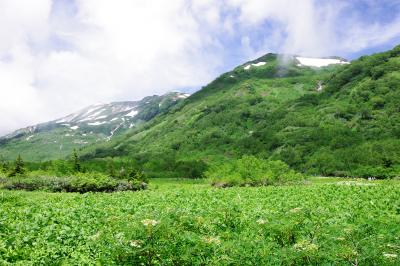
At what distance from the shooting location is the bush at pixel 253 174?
325ft

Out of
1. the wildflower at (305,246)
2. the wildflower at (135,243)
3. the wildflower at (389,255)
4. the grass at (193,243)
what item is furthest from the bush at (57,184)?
the wildflower at (389,255)

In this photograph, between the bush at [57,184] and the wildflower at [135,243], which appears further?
the bush at [57,184]

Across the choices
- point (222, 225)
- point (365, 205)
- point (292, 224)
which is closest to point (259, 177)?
point (365, 205)

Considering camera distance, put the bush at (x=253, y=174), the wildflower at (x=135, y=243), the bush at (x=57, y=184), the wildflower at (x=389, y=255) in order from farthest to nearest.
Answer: the bush at (x=253, y=174)
the bush at (x=57, y=184)
the wildflower at (x=135, y=243)
the wildflower at (x=389, y=255)

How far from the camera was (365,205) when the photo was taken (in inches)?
1387

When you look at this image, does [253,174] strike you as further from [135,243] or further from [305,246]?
[135,243]

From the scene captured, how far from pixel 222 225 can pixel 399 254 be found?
13.0m

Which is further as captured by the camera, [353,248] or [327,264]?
[353,248]

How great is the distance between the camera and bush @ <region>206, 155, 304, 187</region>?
325ft

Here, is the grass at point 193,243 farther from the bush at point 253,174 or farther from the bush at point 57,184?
the bush at point 253,174

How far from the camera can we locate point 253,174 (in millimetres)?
99812

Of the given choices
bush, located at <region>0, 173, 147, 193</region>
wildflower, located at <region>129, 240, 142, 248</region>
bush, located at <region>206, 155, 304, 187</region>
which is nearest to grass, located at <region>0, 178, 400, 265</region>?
wildflower, located at <region>129, 240, 142, 248</region>

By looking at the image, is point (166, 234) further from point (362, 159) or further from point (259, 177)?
point (362, 159)

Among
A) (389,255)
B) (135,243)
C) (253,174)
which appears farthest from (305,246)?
(253,174)
